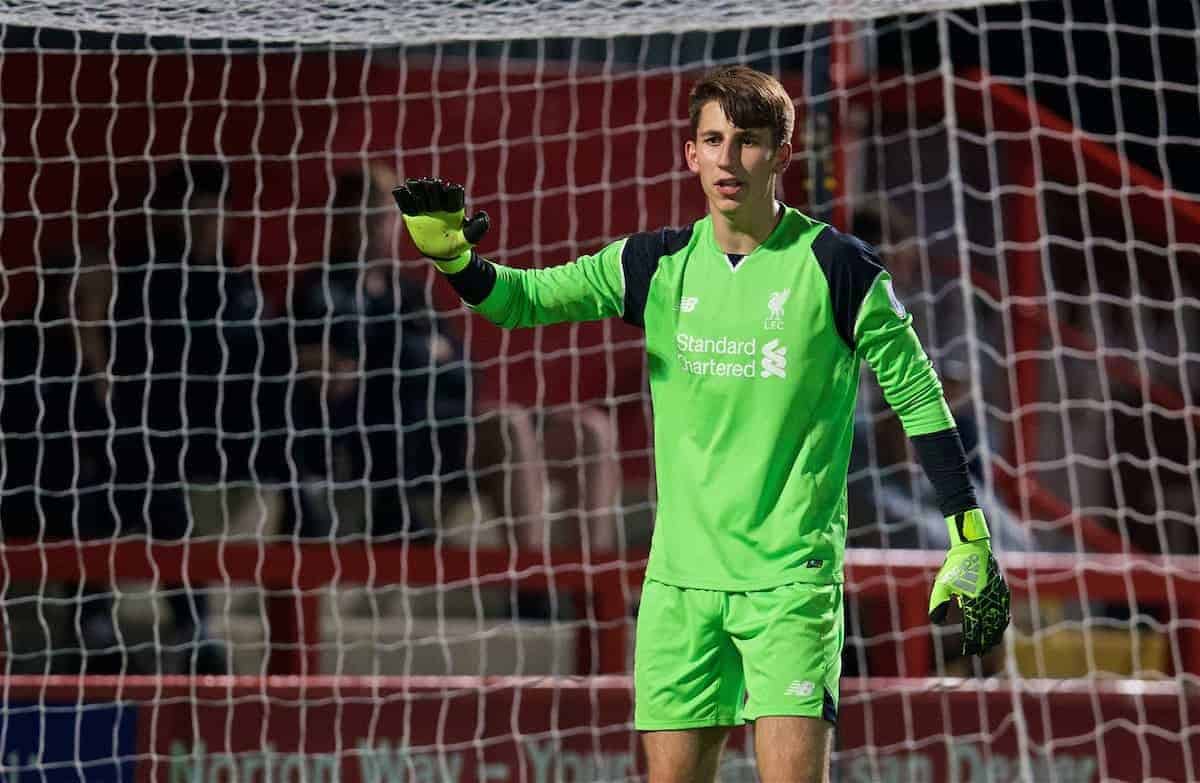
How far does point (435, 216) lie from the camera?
3.35m

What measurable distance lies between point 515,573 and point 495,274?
2.56m

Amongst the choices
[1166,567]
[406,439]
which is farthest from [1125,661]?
[406,439]

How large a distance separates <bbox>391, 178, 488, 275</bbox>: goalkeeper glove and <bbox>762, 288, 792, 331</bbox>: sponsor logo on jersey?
0.53 metres

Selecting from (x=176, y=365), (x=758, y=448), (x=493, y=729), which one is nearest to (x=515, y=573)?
(x=493, y=729)

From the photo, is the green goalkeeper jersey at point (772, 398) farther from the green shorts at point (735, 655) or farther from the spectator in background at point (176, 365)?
the spectator in background at point (176, 365)

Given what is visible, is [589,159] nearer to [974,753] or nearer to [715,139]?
[974,753]

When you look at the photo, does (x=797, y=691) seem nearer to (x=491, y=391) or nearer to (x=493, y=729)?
(x=493, y=729)

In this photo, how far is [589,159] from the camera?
25.0ft

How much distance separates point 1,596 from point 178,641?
591 mm

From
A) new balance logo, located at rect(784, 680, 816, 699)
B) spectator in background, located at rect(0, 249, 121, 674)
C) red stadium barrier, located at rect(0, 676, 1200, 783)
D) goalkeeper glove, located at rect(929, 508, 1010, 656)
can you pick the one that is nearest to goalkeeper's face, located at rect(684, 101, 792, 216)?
goalkeeper glove, located at rect(929, 508, 1010, 656)

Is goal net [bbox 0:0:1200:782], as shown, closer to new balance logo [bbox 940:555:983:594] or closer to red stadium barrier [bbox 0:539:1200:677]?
red stadium barrier [bbox 0:539:1200:677]

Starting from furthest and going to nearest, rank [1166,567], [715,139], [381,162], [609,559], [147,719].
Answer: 1. [381,162]
2. [609,559]
3. [1166,567]
4. [147,719]
5. [715,139]

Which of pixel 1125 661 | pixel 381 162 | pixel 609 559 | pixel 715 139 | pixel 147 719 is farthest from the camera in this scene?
pixel 381 162

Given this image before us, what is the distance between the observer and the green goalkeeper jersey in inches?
129
